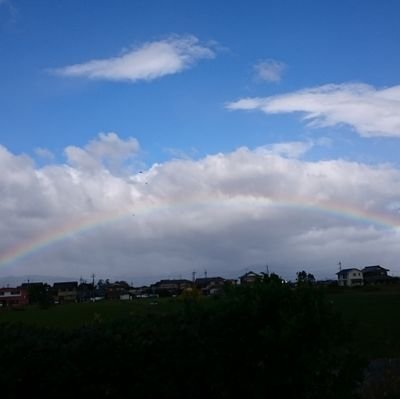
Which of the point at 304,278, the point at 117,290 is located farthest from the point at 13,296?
the point at 304,278

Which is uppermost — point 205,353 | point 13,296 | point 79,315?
point 205,353

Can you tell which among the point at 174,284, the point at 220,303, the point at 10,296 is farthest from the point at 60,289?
the point at 220,303

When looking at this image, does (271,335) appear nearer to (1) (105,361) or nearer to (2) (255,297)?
(2) (255,297)

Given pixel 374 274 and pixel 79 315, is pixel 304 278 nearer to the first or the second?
pixel 79 315

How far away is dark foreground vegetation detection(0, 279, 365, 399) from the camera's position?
5.07m

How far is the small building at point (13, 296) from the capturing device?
421 ft

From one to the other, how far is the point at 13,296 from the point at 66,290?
17084 mm

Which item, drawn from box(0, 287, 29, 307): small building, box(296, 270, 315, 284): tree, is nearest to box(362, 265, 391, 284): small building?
box(0, 287, 29, 307): small building

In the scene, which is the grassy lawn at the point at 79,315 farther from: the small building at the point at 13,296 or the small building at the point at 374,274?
the small building at the point at 374,274

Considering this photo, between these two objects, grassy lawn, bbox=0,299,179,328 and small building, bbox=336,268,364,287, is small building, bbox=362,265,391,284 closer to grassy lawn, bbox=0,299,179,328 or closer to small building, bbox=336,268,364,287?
small building, bbox=336,268,364,287

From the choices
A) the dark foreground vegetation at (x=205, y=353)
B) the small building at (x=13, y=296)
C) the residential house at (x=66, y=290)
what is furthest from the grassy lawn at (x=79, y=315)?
the residential house at (x=66, y=290)

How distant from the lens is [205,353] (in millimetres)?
5508

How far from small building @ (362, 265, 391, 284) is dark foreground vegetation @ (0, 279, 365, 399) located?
134 m

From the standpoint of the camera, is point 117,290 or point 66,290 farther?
point 117,290
